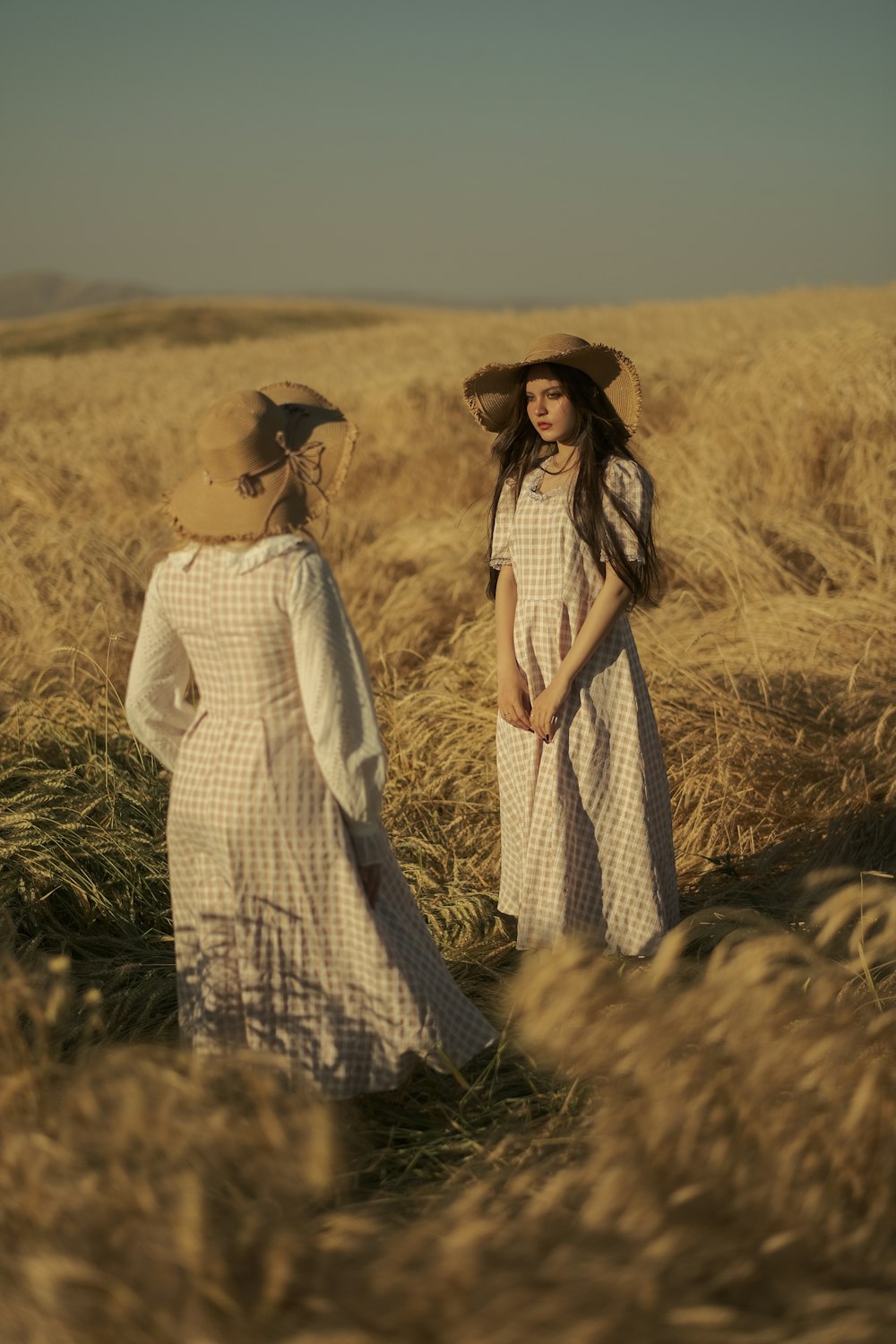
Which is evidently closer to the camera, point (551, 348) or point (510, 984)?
point (510, 984)

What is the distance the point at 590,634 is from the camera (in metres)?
2.98

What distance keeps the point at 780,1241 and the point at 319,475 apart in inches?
54.7

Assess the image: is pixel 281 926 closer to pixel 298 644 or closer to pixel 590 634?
pixel 298 644

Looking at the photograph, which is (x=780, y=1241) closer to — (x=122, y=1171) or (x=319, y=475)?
(x=122, y=1171)

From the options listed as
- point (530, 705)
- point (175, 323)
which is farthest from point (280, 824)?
point (175, 323)

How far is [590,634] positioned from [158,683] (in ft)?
3.71

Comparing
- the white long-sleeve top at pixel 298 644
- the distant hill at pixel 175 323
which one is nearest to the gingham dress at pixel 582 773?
the white long-sleeve top at pixel 298 644

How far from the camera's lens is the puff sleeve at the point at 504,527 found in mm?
3217

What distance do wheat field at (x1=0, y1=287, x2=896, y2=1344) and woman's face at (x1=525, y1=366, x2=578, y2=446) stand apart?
1284mm

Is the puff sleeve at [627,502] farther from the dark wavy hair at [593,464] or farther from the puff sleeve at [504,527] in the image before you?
the puff sleeve at [504,527]

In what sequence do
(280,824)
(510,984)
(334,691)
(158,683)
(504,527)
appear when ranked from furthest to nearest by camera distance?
(504,527) < (510,984) < (158,683) < (280,824) < (334,691)

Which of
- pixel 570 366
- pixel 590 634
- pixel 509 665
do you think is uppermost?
pixel 570 366

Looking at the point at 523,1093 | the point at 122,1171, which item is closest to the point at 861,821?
the point at 523,1093

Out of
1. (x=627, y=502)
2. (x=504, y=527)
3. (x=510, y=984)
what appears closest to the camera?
(x=510, y=984)
